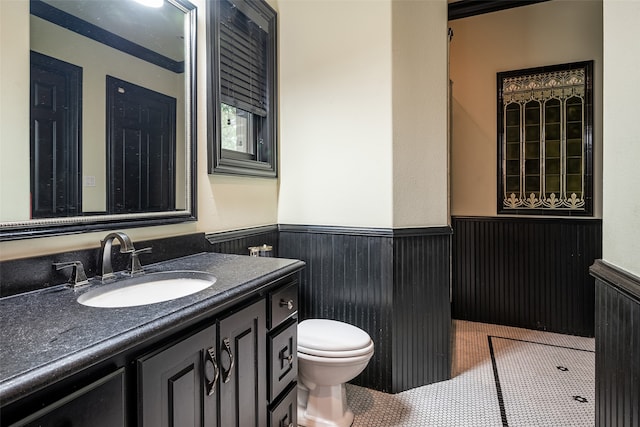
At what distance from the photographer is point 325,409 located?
172 centimetres

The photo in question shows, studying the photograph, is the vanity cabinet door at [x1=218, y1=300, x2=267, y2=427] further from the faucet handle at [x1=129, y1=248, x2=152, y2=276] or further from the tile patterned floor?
the tile patterned floor

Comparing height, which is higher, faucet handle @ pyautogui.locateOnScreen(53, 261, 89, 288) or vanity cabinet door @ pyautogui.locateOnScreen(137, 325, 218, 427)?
faucet handle @ pyautogui.locateOnScreen(53, 261, 89, 288)

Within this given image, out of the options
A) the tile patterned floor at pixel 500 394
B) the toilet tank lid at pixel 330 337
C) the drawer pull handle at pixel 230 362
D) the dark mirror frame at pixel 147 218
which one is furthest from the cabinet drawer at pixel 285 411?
the dark mirror frame at pixel 147 218

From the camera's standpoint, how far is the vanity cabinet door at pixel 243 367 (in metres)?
1.02

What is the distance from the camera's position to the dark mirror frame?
1.02 m

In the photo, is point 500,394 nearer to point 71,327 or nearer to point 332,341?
point 332,341

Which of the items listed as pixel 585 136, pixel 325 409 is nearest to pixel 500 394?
pixel 325 409

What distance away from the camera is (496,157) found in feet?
10.4

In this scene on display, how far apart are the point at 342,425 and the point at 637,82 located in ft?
5.81

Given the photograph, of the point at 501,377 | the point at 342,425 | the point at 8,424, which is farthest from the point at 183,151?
the point at 501,377

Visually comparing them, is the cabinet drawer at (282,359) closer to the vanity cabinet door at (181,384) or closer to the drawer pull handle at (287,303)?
the drawer pull handle at (287,303)

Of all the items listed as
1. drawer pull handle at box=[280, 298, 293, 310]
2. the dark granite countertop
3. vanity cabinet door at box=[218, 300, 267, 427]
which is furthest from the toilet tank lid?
the dark granite countertop

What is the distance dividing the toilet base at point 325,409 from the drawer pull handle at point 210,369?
0.90 metres

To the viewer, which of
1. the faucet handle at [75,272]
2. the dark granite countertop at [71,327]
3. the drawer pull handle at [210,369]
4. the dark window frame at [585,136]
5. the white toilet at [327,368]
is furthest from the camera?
the dark window frame at [585,136]
